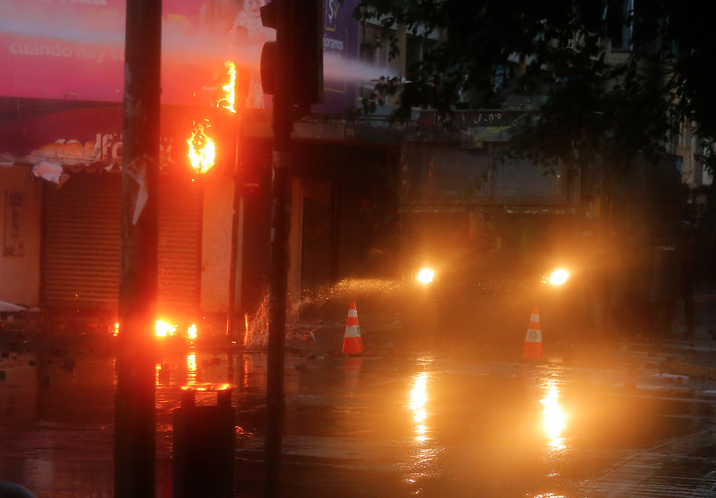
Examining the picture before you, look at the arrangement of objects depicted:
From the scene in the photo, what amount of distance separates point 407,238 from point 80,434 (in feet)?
28.5

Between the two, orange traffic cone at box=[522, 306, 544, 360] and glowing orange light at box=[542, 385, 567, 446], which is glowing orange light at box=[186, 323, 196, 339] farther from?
glowing orange light at box=[542, 385, 567, 446]

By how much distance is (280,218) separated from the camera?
6.52 m

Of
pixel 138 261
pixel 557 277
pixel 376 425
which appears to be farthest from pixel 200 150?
pixel 138 261

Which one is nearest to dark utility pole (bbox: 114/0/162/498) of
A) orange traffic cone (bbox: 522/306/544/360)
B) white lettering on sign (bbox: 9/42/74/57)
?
orange traffic cone (bbox: 522/306/544/360)

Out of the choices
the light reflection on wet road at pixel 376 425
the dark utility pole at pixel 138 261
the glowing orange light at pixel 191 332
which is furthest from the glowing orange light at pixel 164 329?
the dark utility pole at pixel 138 261

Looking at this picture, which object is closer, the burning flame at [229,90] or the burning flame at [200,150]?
the burning flame at [229,90]

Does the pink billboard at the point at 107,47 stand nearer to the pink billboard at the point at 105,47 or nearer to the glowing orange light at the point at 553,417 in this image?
the pink billboard at the point at 105,47

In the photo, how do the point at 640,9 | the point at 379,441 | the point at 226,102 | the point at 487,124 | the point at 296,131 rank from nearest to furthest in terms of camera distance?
1. the point at 640,9
2. the point at 379,441
3. the point at 487,124
4. the point at 226,102
5. the point at 296,131

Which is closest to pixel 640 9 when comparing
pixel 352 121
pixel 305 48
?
pixel 305 48

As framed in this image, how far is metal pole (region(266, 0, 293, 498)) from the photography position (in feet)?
20.8

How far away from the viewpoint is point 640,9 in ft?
30.6

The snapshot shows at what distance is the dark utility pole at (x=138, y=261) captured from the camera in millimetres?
5957

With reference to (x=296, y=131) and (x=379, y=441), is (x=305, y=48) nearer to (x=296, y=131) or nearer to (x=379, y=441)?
(x=379, y=441)

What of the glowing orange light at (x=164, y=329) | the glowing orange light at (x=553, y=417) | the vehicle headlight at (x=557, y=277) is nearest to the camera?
the glowing orange light at (x=553, y=417)
